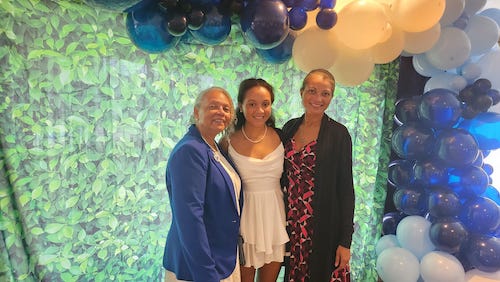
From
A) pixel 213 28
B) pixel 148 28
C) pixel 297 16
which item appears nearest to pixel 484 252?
pixel 297 16

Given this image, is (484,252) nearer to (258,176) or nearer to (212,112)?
(258,176)

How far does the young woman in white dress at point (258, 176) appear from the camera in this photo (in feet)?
5.73

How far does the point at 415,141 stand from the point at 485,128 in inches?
18.0

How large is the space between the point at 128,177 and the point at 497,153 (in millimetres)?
2854

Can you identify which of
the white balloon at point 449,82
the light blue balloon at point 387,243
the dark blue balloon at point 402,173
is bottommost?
the light blue balloon at point 387,243

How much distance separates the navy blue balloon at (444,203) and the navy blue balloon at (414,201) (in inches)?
3.4

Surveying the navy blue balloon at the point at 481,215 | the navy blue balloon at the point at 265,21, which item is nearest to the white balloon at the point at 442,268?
the navy blue balloon at the point at 481,215

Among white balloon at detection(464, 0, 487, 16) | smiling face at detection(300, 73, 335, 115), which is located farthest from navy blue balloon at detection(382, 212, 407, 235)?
white balloon at detection(464, 0, 487, 16)

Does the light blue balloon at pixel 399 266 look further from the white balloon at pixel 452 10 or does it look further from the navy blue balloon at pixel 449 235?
the white balloon at pixel 452 10

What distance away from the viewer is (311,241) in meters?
1.88

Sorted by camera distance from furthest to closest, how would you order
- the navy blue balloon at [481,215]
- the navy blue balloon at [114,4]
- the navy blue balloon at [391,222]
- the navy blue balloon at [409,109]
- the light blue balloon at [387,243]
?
1. the navy blue balloon at [391,222]
2. the light blue balloon at [387,243]
3. the navy blue balloon at [409,109]
4. the navy blue balloon at [481,215]
5. the navy blue balloon at [114,4]

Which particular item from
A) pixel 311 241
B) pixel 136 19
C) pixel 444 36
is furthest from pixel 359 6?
pixel 311 241

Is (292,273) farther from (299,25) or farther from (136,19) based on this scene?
(136,19)

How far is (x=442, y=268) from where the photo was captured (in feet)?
7.20
